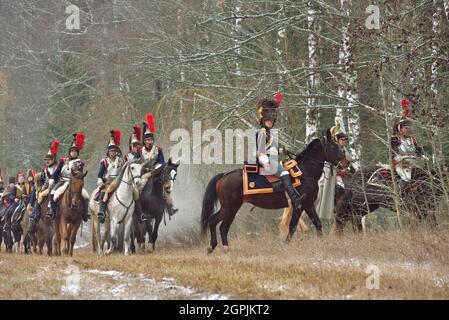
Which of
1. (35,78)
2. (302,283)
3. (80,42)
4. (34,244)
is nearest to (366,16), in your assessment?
(302,283)

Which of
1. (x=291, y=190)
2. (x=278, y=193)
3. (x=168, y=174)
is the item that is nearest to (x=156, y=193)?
(x=168, y=174)

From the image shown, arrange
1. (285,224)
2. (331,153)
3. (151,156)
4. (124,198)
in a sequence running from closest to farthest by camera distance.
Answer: (331,153), (124,198), (285,224), (151,156)

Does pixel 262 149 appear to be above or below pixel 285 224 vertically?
A: above

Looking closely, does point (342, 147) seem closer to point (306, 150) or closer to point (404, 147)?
point (306, 150)

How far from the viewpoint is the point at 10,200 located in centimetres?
2584

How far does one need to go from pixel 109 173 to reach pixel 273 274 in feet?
30.9

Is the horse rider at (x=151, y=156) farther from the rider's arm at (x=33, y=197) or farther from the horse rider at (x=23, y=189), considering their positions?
the horse rider at (x=23, y=189)

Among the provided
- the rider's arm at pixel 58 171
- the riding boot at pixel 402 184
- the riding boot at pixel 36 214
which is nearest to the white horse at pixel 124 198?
the rider's arm at pixel 58 171

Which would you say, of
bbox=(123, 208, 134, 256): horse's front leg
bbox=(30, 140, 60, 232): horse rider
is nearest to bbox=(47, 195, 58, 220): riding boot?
bbox=(30, 140, 60, 232): horse rider

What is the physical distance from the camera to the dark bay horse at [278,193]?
17078mm

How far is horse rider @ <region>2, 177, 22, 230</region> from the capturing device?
82.9 feet

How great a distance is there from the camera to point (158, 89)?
33.4m
